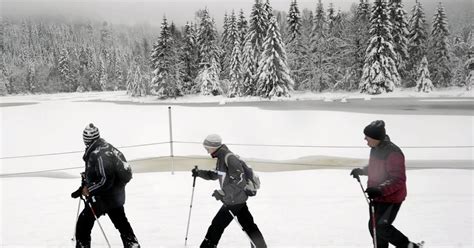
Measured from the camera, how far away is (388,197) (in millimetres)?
3578

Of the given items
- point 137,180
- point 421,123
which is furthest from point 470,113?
point 137,180

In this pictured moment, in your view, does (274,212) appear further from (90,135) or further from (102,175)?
(90,135)

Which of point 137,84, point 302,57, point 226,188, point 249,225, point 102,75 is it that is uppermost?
point 302,57

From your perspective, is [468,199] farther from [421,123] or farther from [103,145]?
[421,123]

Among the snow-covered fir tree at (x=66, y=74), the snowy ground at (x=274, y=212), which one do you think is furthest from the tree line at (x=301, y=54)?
the snowy ground at (x=274, y=212)

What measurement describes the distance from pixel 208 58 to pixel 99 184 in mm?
42340

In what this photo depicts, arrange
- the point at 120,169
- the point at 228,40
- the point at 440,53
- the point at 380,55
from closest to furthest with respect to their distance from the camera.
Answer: the point at 120,169 < the point at 380,55 < the point at 440,53 < the point at 228,40

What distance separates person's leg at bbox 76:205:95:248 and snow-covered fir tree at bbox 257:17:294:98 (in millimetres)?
36564

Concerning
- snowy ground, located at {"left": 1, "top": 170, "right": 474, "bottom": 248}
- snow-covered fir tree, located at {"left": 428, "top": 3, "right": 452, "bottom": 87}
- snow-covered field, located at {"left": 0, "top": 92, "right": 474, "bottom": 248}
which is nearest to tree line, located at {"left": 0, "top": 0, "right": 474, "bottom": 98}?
snow-covered fir tree, located at {"left": 428, "top": 3, "right": 452, "bottom": 87}

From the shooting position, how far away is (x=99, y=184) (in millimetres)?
3844

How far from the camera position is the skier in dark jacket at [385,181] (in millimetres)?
3455

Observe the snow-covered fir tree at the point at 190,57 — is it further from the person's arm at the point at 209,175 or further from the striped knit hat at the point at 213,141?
the striped knit hat at the point at 213,141

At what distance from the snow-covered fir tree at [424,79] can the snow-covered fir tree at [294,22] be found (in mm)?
14258

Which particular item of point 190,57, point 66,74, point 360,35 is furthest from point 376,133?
point 66,74
